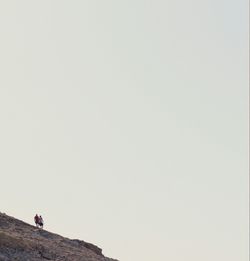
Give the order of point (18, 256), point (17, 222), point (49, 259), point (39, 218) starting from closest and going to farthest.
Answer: point (18, 256) < point (49, 259) < point (17, 222) < point (39, 218)

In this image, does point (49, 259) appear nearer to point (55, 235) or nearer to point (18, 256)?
point (18, 256)

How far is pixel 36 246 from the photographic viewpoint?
144ft

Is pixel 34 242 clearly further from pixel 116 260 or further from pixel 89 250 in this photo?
pixel 116 260

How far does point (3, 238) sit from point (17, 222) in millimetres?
11088

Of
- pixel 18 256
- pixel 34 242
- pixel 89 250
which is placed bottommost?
pixel 18 256

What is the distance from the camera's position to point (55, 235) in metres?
54.4

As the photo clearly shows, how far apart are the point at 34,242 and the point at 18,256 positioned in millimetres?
5045

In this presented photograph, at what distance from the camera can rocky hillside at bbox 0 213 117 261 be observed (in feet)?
135

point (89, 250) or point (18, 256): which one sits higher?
point (89, 250)

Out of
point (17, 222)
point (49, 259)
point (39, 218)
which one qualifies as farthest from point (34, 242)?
point (39, 218)

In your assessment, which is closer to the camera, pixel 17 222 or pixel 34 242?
pixel 34 242

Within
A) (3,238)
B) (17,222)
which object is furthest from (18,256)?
(17,222)

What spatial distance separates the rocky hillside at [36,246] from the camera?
135 ft

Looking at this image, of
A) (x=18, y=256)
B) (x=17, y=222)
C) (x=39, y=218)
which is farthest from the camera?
(x=39, y=218)
